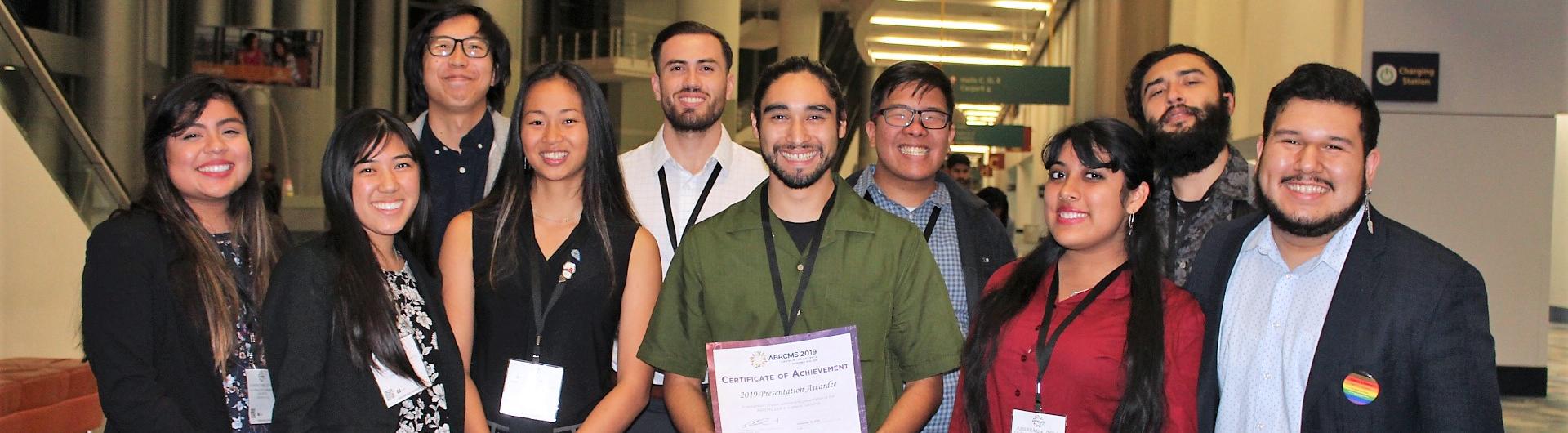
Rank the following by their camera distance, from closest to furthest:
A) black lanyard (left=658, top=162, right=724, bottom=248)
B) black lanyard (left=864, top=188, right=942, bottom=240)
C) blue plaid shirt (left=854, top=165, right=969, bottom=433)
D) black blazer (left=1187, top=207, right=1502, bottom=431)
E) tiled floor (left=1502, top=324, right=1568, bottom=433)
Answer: black blazer (left=1187, top=207, right=1502, bottom=431)
blue plaid shirt (left=854, top=165, right=969, bottom=433)
black lanyard (left=864, top=188, right=942, bottom=240)
black lanyard (left=658, top=162, right=724, bottom=248)
tiled floor (left=1502, top=324, right=1568, bottom=433)

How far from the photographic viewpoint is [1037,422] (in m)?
2.32

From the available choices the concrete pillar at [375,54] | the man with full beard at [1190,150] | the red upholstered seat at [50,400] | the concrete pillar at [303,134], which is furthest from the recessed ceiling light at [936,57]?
the concrete pillar at [375,54]

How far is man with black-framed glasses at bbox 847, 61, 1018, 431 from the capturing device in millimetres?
3158

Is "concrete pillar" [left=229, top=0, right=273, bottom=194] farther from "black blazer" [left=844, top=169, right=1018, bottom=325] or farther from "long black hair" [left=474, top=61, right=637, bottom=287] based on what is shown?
"black blazer" [left=844, top=169, right=1018, bottom=325]

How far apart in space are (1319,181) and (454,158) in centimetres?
239

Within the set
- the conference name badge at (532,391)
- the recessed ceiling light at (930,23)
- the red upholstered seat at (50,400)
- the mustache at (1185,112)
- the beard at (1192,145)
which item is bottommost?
the red upholstered seat at (50,400)

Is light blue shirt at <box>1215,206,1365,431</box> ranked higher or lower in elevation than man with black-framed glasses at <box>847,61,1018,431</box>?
lower

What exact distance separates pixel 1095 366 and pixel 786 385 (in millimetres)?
629

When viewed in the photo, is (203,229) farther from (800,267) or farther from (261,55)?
(261,55)

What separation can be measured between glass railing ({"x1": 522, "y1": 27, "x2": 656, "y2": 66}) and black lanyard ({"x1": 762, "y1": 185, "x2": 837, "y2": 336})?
24.2 feet

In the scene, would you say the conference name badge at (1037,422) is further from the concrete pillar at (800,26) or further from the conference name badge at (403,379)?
the concrete pillar at (800,26)

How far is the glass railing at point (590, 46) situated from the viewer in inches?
410

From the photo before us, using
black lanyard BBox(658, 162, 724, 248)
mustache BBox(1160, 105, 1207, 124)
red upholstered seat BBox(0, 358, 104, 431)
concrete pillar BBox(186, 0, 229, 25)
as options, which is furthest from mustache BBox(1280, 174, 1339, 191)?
concrete pillar BBox(186, 0, 229, 25)

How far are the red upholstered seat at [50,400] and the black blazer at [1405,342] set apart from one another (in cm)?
502
